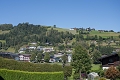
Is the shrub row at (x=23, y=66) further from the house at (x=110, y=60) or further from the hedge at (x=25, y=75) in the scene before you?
the house at (x=110, y=60)

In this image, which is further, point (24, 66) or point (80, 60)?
point (80, 60)

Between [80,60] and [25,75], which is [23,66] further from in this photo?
[80,60]

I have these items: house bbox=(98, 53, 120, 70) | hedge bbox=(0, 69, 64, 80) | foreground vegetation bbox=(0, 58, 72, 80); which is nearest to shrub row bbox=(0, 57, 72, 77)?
foreground vegetation bbox=(0, 58, 72, 80)

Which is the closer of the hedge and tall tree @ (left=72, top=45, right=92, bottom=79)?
the hedge

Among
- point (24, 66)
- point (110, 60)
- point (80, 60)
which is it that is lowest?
point (110, 60)

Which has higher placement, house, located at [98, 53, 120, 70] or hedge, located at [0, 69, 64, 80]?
hedge, located at [0, 69, 64, 80]

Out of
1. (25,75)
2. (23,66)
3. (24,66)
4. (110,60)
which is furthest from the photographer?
(110,60)

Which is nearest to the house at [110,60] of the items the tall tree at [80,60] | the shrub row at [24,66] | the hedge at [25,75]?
the tall tree at [80,60]

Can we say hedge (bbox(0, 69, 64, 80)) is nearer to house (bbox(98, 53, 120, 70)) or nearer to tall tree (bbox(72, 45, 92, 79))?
tall tree (bbox(72, 45, 92, 79))

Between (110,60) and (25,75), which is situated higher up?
(25,75)

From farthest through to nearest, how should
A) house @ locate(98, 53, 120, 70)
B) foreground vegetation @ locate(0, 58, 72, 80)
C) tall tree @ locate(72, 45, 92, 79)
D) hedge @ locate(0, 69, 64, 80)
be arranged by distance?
house @ locate(98, 53, 120, 70)
tall tree @ locate(72, 45, 92, 79)
foreground vegetation @ locate(0, 58, 72, 80)
hedge @ locate(0, 69, 64, 80)

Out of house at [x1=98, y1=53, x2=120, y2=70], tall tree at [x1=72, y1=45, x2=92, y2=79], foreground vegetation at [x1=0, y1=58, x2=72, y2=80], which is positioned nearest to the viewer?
foreground vegetation at [x1=0, y1=58, x2=72, y2=80]

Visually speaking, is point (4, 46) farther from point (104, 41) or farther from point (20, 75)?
point (20, 75)

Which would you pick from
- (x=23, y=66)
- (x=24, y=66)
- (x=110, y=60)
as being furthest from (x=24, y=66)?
(x=110, y=60)
